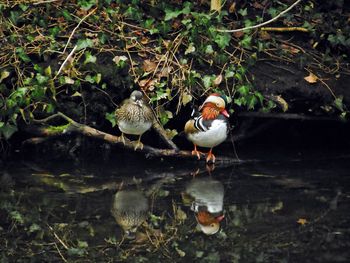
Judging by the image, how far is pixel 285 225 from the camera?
682cm

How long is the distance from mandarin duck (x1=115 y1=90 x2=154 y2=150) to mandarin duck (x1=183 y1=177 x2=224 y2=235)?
0.94 m

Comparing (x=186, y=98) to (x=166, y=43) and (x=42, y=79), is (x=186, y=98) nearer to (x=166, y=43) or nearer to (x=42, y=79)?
(x=166, y=43)

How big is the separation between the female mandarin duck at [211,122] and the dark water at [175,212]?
1.08 ft

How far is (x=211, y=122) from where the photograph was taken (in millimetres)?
9047

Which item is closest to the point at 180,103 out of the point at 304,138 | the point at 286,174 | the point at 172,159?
the point at 172,159

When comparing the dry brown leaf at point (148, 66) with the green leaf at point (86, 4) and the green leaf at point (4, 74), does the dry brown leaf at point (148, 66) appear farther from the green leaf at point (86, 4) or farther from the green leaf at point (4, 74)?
the green leaf at point (4, 74)

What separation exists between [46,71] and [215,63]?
1867 mm

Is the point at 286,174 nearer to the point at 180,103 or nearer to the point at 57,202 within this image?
the point at 180,103

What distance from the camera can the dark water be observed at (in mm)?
6145

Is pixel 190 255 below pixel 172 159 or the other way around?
the other way around

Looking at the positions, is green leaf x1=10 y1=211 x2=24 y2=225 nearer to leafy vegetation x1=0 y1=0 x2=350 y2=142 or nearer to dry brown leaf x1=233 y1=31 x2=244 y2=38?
leafy vegetation x1=0 y1=0 x2=350 y2=142

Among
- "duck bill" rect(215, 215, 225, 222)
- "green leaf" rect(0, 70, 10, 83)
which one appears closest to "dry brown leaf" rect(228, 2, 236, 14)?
"green leaf" rect(0, 70, 10, 83)

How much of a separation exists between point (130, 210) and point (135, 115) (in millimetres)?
1824

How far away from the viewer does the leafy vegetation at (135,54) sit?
9.20m
